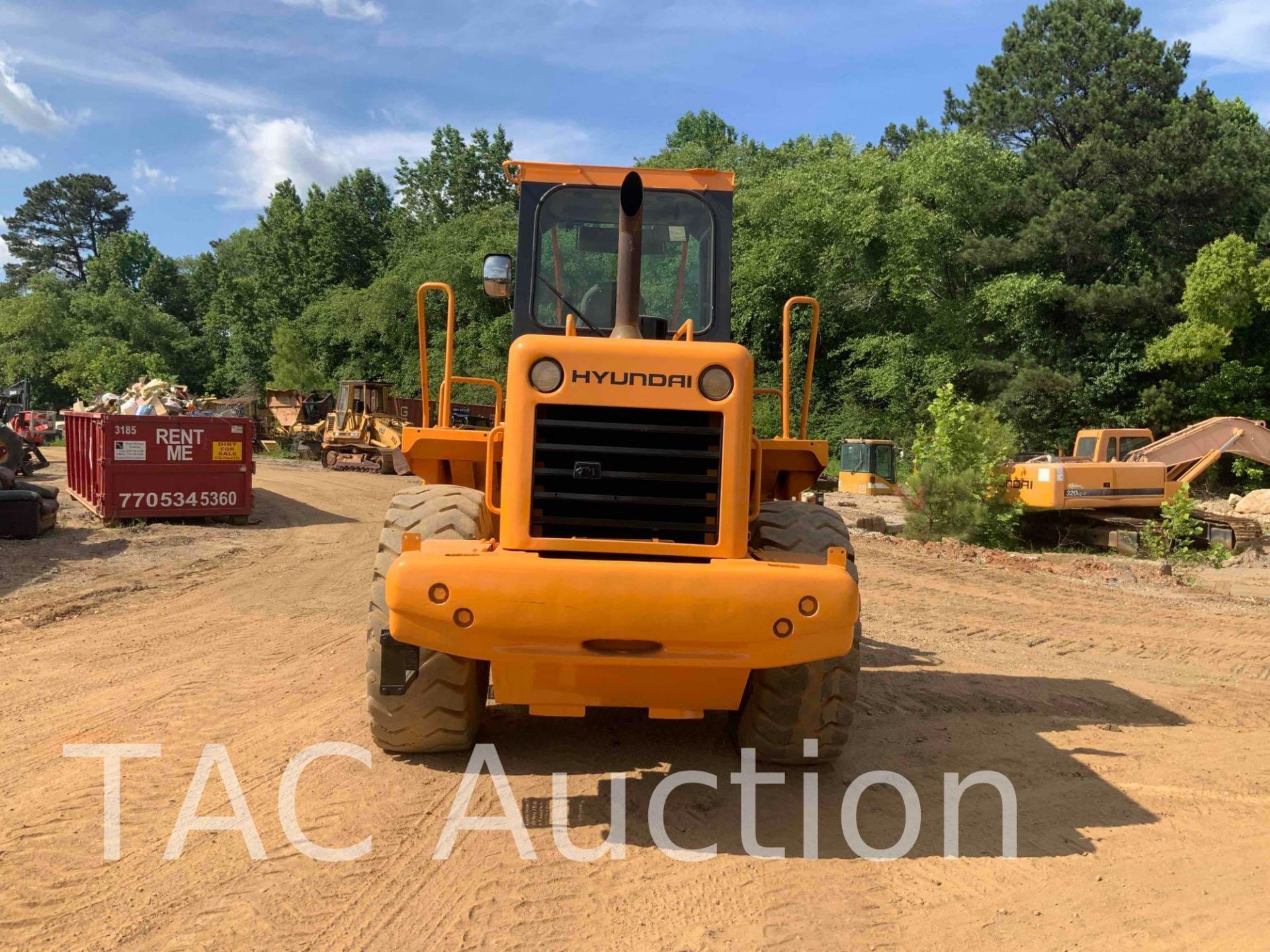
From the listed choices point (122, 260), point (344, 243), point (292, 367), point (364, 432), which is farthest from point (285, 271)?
point (122, 260)

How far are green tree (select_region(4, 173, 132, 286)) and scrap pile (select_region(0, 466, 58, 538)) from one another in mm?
96588

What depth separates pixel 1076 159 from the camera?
31750 millimetres

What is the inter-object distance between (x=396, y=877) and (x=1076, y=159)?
33.9 m

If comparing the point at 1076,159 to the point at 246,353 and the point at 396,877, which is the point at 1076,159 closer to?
the point at 396,877

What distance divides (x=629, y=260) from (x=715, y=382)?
0.78 metres

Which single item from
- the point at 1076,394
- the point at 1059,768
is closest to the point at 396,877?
the point at 1059,768

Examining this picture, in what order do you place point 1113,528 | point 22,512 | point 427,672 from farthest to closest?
point 1113,528 < point 22,512 < point 427,672

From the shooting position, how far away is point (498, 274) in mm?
5117

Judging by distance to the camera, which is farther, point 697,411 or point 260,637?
point 260,637

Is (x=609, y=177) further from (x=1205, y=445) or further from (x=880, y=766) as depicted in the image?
(x=1205, y=445)

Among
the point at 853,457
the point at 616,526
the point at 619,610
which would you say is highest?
the point at 616,526

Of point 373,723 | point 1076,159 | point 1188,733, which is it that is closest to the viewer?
point 373,723

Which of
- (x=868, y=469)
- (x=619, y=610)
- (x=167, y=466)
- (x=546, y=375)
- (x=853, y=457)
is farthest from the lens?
(x=853, y=457)

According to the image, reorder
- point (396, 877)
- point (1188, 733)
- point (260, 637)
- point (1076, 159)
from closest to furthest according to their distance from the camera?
point (396, 877), point (1188, 733), point (260, 637), point (1076, 159)
